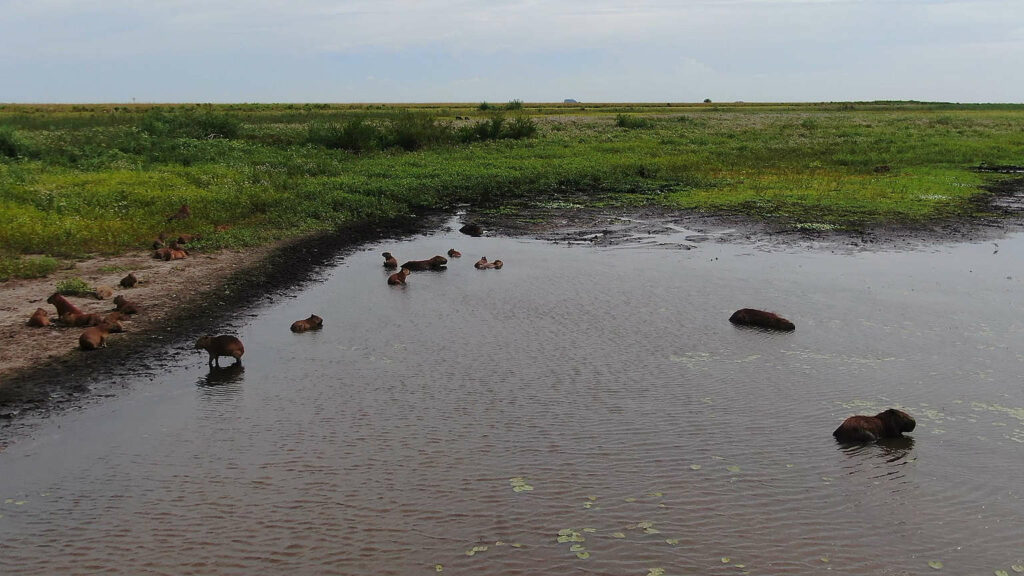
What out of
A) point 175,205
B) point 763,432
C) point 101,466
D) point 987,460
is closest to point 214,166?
point 175,205

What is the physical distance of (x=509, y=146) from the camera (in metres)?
39.4

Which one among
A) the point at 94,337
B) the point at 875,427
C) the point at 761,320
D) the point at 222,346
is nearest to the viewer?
the point at 875,427

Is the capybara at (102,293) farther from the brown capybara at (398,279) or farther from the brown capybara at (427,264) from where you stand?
the brown capybara at (427,264)

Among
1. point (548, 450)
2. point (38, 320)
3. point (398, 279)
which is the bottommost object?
point (548, 450)

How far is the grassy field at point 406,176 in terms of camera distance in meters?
19.0

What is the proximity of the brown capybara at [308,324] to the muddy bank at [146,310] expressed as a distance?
0.99 meters

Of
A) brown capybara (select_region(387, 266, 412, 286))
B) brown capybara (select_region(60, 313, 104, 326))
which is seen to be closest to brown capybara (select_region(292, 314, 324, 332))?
brown capybara (select_region(60, 313, 104, 326))

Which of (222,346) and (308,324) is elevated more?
(222,346)

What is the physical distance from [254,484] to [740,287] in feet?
33.7

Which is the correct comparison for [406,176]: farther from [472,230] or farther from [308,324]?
[308,324]

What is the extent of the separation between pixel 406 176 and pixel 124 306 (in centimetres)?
1678

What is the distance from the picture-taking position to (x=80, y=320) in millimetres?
11203

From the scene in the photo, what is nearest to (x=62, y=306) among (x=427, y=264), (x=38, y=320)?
(x=38, y=320)

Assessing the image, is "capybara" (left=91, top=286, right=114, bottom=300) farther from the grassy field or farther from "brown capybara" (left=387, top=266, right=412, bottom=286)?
"brown capybara" (left=387, top=266, right=412, bottom=286)
